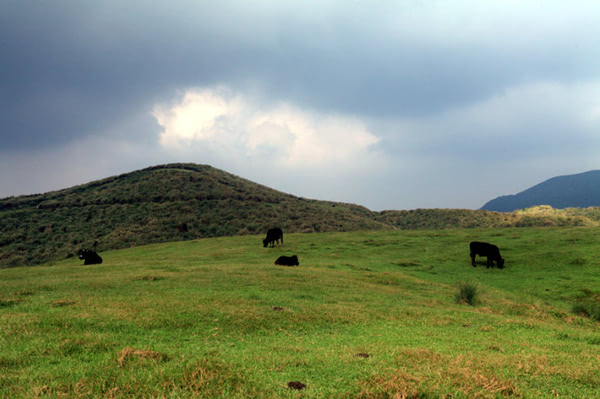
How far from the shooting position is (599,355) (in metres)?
7.31

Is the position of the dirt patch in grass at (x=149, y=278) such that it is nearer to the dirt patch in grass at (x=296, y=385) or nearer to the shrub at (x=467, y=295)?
the dirt patch in grass at (x=296, y=385)

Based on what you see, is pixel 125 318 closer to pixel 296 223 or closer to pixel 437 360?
pixel 437 360

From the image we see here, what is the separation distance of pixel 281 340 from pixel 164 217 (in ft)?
227

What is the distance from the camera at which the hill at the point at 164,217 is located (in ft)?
197

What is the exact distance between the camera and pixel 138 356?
561 cm

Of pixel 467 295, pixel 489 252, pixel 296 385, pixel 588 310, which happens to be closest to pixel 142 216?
pixel 489 252

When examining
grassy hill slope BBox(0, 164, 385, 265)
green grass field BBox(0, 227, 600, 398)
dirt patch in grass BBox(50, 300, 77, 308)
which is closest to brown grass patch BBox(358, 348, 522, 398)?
green grass field BBox(0, 227, 600, 398)

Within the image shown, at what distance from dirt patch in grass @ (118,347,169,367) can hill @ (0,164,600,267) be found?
5180 centimetres

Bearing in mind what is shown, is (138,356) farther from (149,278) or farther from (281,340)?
(149,278)

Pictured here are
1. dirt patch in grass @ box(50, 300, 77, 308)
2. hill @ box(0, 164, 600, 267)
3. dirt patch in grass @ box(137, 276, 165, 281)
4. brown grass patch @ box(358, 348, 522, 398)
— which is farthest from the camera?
hill @ box(0, 164, 600, 267)

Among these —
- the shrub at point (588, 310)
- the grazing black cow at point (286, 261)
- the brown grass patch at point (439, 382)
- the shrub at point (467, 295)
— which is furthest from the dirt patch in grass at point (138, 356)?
the grazing black cow at point (286, 261)

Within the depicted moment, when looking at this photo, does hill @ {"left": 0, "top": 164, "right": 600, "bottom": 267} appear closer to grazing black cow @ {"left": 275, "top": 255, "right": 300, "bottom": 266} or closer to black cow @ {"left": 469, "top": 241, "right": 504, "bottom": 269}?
grazing black cow @ {"left": 275, "top": 255, "right": 300, "bottom": 266}

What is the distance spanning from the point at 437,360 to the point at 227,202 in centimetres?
7985

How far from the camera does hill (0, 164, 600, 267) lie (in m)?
60.0
